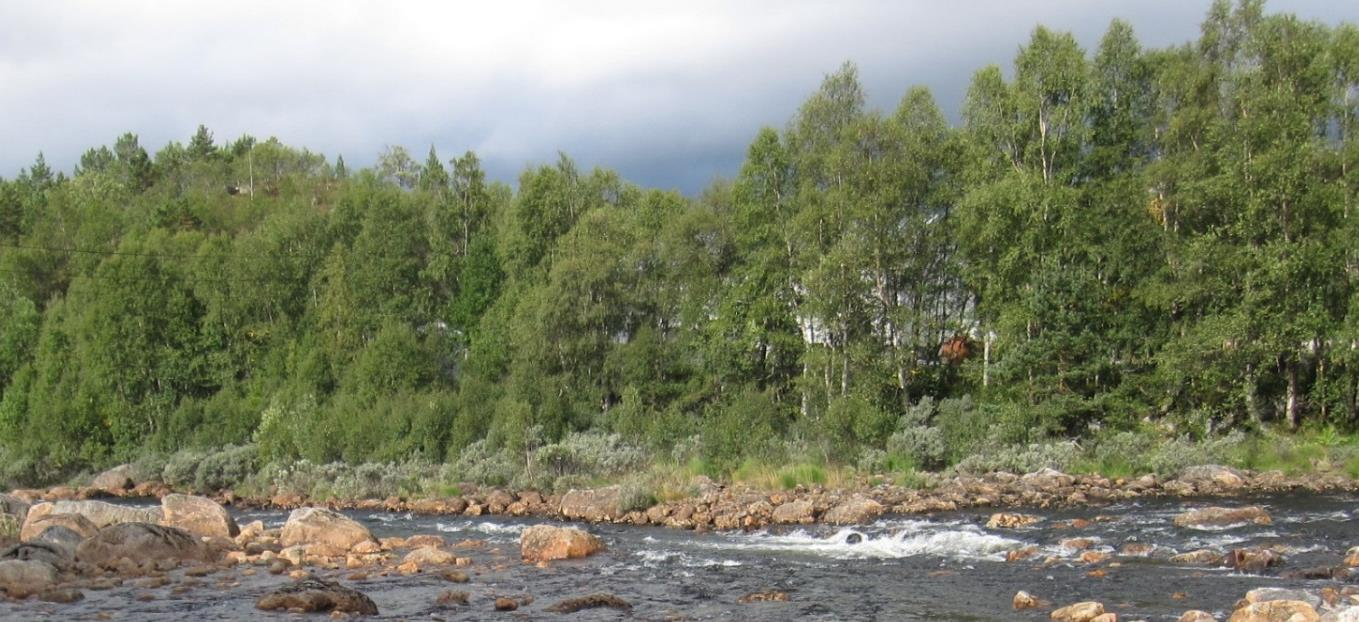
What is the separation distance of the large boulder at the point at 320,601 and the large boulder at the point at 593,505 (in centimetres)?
1400

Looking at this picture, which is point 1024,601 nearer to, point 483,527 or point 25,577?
point 25,577

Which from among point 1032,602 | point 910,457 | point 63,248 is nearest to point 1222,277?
point 910,457

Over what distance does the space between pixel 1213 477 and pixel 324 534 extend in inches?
964

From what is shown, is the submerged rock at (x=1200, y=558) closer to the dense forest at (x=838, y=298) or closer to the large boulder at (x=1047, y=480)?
the large boulder at (x=1047, y=480)

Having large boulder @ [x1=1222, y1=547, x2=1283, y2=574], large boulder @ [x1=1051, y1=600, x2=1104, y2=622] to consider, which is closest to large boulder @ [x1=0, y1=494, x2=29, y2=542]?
large boulder @ [x1=1051, y1=600, x2=1104, y2=622]

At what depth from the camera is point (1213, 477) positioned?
99.1 feet

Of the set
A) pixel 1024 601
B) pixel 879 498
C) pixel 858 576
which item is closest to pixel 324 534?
pixel 858 576

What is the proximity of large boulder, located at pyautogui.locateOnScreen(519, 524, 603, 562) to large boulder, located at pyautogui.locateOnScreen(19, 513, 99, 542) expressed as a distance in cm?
978

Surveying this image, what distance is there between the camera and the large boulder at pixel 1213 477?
97.2 feet

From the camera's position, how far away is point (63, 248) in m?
72.1

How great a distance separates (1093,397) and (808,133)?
15.5 meters

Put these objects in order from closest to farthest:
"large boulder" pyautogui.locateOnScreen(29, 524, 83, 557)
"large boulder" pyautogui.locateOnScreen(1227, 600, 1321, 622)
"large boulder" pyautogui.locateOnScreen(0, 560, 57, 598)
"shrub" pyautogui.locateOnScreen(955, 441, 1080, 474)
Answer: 1. "large boulder" pyautogui.locateOnScreen(1227, 600, 1321, 622)
2. "large boulder" pyautogui.locateOnScreen(0, 560, 57, 598)
3. "large boulder" pyautogui.locateOnScreen(29, 524, 83, 557)
4. "shrub" pyautogui.locateOnScreen(955, 441, 1080, 474)

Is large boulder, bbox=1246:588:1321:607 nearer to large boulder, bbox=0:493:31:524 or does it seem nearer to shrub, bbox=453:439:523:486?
large boulder, bbox=0:493:31:524

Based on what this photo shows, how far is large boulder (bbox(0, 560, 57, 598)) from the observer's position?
18188 mm
